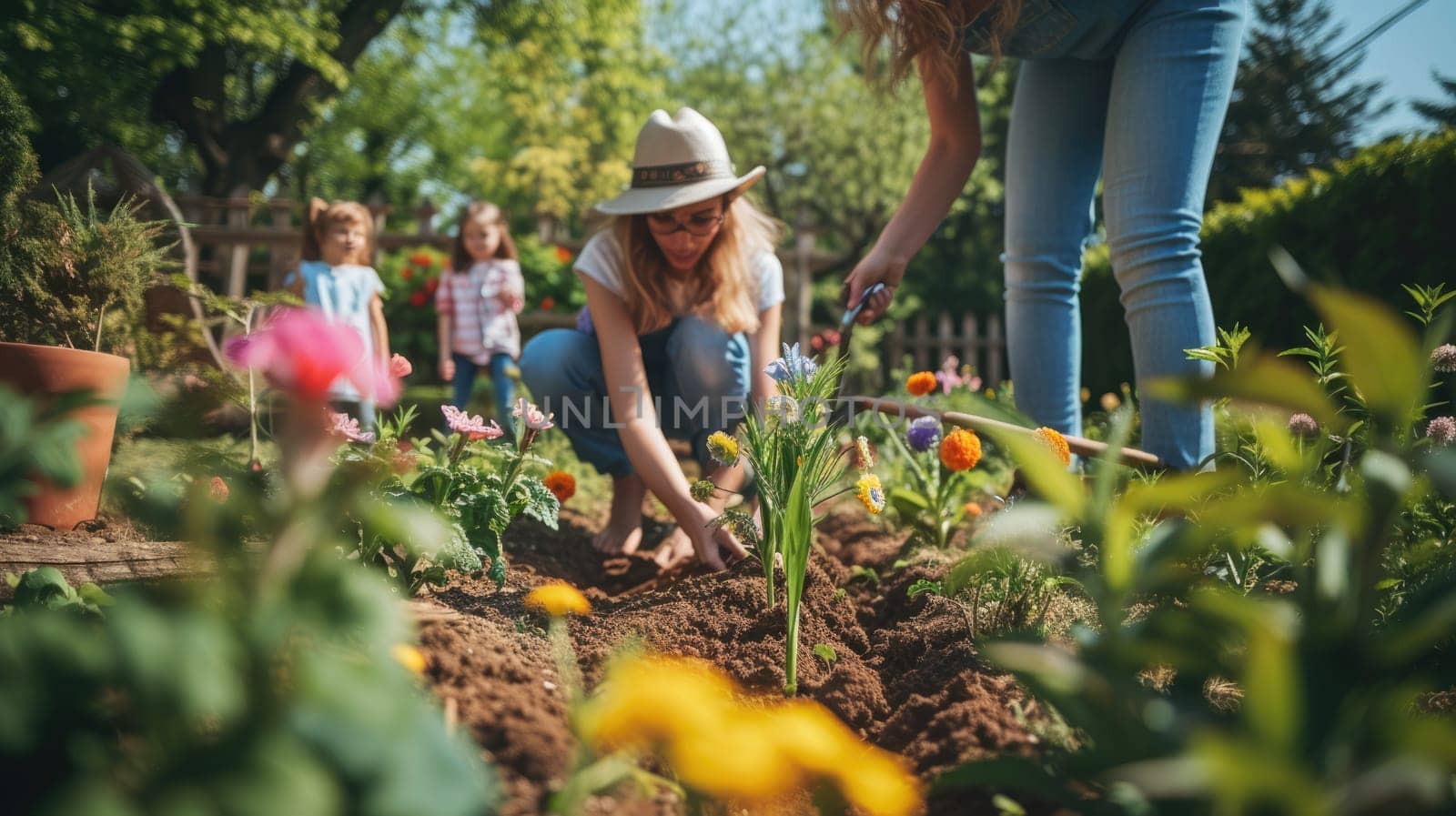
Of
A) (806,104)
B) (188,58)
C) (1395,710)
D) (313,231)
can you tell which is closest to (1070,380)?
(1395,710)

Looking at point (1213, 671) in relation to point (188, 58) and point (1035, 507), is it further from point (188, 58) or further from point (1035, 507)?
point (188, 58)

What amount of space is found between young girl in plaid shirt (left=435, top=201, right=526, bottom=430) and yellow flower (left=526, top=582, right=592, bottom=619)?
3739mm

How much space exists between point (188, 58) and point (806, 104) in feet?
29.0

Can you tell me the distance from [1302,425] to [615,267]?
5.74ft

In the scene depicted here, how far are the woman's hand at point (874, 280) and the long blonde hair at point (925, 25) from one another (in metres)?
0.43

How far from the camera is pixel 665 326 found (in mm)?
2740

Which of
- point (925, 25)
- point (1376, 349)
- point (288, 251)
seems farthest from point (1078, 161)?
point (288, 251)

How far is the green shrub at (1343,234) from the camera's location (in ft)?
9.39

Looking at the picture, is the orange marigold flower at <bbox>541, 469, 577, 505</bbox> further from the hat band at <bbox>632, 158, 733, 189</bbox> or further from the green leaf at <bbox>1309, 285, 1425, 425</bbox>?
the green leaf at <bbox>1309, 285, 1425, 425</bbox>

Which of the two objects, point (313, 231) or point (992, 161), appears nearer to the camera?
point (313, 231)

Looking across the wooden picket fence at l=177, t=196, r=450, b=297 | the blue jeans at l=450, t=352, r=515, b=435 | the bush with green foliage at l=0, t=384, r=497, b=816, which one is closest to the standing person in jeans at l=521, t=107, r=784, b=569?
the bush with green foliage at l=0, t=384, r=497, b=816

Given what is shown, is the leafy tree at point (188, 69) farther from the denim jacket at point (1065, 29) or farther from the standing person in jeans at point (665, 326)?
the denim jacket at point (1065, 29)

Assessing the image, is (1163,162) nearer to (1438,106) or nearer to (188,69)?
(188,69)

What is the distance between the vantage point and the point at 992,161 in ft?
46.4
